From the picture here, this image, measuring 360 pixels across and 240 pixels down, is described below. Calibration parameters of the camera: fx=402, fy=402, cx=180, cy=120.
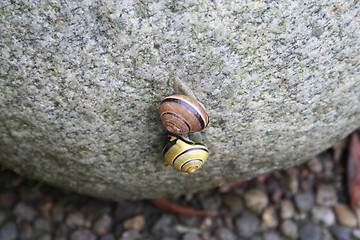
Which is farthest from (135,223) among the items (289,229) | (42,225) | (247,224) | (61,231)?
(289,229)

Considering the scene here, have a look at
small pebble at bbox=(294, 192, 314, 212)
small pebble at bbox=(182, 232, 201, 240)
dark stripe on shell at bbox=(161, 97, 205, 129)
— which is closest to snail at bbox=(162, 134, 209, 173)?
dark stripe on shell at bbox=(161, 97, 205, 129)

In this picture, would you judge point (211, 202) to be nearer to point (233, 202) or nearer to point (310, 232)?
point (233, 202)

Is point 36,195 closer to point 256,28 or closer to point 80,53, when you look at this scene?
point 80,53

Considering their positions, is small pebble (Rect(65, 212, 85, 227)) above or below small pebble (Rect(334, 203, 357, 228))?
below

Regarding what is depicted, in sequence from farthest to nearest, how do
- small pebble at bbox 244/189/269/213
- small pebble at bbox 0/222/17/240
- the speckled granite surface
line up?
small pebble at bbox 244/189/269/213
small pebble at bbox 0/222/17/240
the speckled granite surface

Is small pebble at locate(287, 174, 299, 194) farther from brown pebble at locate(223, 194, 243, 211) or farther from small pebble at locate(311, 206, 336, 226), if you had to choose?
brown pebble at locate(223, 194, 243, 211)

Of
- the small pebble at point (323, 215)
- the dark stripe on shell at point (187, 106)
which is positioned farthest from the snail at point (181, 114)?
the small pebble at point (323, 215)

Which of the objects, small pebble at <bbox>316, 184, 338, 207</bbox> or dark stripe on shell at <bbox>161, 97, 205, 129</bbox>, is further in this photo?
small pebble at <bbox>316, 184, 338, 207</bbox>
